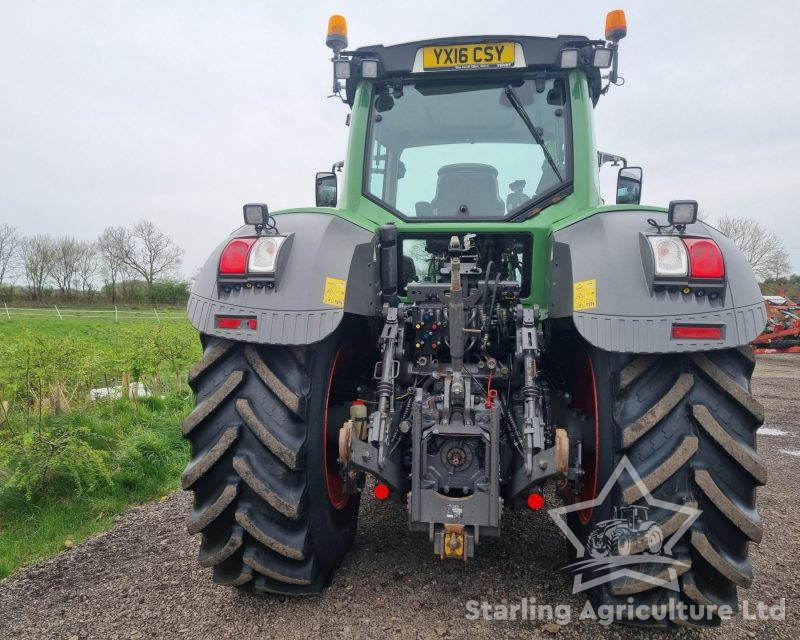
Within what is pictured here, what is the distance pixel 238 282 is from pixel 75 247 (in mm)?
48353

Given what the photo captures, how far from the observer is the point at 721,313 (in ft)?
6.36

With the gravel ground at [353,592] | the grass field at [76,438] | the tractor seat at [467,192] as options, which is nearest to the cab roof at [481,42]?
the tractor seat at [467,192]

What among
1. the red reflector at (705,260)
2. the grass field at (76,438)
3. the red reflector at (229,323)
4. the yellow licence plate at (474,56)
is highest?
the yellow licence plate at (474,56)

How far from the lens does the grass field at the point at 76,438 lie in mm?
3484

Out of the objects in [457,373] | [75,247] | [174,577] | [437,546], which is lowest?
[174,577]

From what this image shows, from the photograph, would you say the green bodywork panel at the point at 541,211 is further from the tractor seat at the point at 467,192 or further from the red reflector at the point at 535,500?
the red reflector at the point at 535,500

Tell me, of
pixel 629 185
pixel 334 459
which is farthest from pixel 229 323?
pixel 629 185

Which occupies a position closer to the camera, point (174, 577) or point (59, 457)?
point (174, 577)

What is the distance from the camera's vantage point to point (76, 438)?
3922mm

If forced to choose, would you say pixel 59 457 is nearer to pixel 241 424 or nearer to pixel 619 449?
pixel 241 424

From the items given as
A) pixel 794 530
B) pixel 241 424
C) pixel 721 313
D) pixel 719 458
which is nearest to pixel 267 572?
pixel 241 424

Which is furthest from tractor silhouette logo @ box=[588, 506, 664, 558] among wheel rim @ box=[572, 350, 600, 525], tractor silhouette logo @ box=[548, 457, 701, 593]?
wheel rim @ box=[572, 350, 600, 525]

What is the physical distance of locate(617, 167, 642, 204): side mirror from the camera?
11.1 ft

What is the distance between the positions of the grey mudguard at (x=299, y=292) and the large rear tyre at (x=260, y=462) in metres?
0.15
